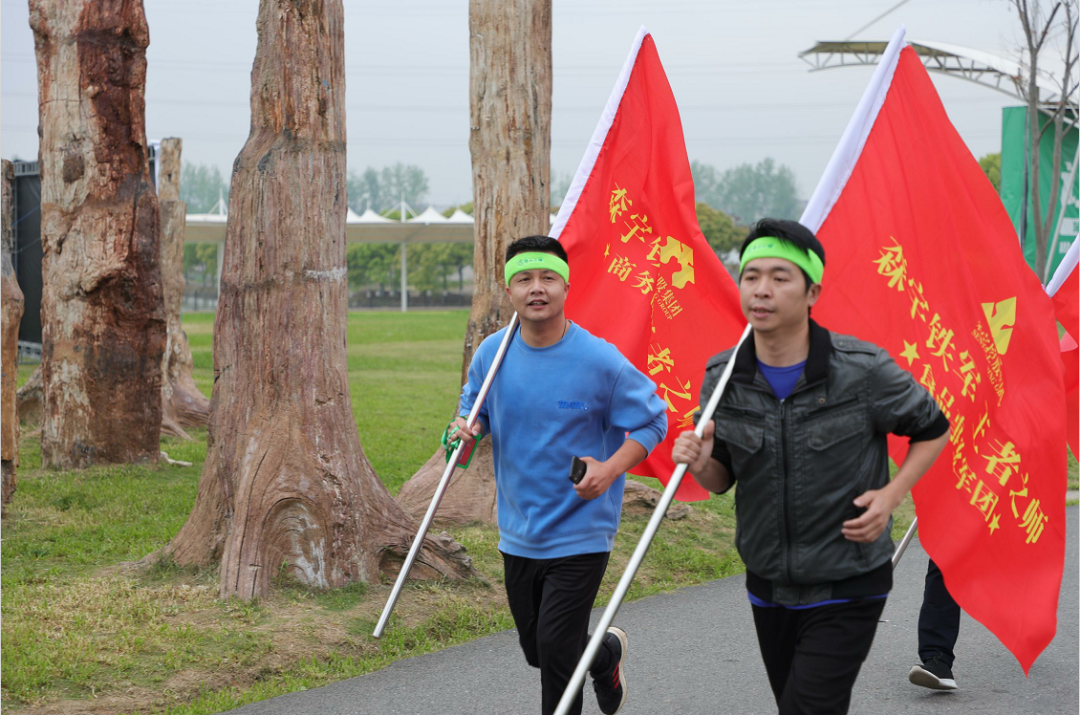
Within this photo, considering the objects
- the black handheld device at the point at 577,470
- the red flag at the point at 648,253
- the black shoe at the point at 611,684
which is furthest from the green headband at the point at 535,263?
the red flag at the point at 648,253

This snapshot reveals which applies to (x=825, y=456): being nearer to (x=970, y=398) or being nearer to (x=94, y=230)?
(x=970, y=398)

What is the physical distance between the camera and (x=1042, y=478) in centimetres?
460

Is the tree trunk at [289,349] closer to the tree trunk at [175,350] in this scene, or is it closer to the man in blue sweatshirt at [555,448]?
the man in blue sweatshirt at [555,448]

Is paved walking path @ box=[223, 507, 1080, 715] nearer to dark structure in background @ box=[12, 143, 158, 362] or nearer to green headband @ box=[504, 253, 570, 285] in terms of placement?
green headband @ box=[504, 253, 570, 285]

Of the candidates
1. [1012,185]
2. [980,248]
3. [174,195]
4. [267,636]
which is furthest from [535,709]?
[1012,185]

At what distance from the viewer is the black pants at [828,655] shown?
317 centimetres

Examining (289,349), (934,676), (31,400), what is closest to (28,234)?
(31,400)

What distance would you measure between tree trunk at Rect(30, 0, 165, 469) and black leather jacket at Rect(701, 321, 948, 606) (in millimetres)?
7864

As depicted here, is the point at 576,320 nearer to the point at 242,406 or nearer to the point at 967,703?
the point at 242,406

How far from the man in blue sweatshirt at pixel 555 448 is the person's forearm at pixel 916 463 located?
99 cm

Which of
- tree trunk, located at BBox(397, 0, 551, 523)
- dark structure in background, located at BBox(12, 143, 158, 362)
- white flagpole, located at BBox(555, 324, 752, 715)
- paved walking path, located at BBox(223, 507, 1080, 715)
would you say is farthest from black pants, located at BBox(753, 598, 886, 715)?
dark structure in background, located at BBox(12, 143, 158, 362)

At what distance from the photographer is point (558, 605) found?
3912 millimetres

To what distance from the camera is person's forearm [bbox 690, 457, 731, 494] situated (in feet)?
11.1

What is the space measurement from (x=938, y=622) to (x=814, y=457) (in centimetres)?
224
